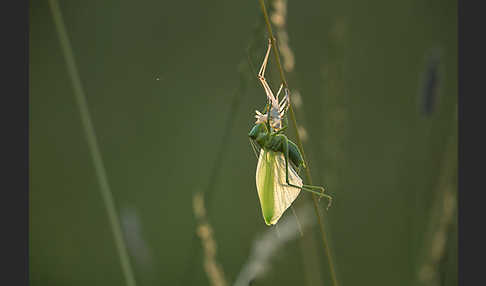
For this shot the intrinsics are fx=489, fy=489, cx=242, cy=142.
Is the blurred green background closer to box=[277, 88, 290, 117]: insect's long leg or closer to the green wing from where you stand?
the green wing

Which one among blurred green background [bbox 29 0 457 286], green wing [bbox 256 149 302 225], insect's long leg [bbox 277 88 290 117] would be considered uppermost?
blurred green background [bbox 29 0 457 286]

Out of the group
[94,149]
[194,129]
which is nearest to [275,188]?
[94,149]

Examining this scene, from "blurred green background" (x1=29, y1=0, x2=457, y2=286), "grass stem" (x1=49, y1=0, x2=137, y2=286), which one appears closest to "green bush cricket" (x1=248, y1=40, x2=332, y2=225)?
"grass stem" (x1=49, y1=0, x2=137, y2=286)

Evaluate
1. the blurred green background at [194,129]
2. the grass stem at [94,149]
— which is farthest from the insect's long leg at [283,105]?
the blurred green background at [194,129]

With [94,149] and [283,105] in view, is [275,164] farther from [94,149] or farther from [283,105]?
[94,149]

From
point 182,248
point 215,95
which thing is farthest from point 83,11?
point 182,248

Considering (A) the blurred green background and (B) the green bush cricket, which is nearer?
(B) the green bush cricket

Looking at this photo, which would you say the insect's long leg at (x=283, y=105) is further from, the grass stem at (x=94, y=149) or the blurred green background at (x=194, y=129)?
the blurred green background at (x=194, y=129)

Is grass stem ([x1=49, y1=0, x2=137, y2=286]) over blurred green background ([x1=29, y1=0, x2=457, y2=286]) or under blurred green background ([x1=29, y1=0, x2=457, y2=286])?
under
